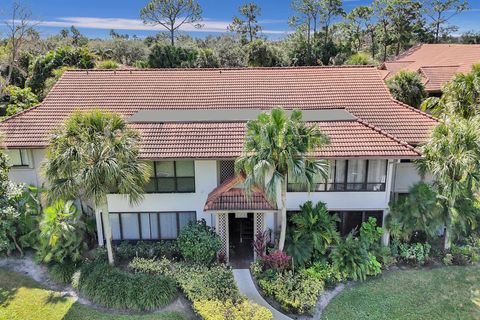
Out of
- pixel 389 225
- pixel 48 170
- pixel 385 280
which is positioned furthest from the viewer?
pixel 389 225

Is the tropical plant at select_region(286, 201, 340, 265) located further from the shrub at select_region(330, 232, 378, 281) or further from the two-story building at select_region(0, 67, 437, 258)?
the two-story building at select_region(0, 67, 437, 258)

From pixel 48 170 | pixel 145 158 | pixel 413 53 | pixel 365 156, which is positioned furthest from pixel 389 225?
pixel 413 53

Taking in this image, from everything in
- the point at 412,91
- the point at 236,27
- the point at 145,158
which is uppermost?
the point at 236,27

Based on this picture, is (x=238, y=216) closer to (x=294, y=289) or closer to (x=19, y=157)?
(x=294, y=289)

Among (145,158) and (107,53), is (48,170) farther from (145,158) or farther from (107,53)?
(107,53)

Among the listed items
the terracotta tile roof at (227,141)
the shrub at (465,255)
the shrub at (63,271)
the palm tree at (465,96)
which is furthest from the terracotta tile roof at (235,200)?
the palm tree at (465,96)

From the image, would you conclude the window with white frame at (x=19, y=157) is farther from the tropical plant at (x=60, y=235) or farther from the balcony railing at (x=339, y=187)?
the balcony railing at (x=339, y=187)
